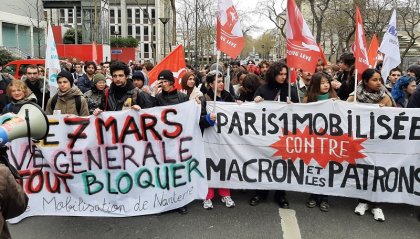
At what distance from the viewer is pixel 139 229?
165 inches

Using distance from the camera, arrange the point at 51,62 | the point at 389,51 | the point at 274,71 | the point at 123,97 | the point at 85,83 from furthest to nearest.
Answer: the point at 85,83 < the point at 389,51 < the point at 51,62 < the point at 274,71 < the point at 123,97

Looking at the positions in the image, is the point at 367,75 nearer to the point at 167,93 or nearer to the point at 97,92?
the point at 167,93

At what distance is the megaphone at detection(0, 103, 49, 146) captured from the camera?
2086 millimetres

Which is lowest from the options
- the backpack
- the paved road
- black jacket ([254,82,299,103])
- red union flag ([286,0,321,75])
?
the paved road

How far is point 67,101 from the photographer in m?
5.01

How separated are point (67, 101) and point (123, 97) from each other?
0.66m

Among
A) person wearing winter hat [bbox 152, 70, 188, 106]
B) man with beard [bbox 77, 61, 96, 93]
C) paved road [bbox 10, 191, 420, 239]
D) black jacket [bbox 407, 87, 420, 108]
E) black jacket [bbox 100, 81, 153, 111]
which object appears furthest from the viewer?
man with beard [bbox 77, 61, 96, 93]

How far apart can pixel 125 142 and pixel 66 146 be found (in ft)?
2.01

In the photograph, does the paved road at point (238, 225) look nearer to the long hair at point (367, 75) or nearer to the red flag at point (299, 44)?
the long hair at point (367, 75)

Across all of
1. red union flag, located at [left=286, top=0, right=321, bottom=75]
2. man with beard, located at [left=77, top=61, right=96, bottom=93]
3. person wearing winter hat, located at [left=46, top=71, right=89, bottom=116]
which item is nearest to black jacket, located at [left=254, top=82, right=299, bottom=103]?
red union flag, located at [left=286, top=0, right=321, bottom=75]

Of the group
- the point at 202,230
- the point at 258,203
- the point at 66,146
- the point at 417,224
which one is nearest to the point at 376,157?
the point at 417,224

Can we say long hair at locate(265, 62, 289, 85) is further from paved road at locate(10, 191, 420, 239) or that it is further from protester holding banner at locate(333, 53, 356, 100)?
paved road at locate(10, 191, 420, 239)

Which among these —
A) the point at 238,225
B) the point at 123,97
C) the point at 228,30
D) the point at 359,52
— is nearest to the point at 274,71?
the point at 228,30

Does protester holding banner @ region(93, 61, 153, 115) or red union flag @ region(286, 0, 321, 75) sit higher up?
red union flag @ region(286, 0, 321, 75)
